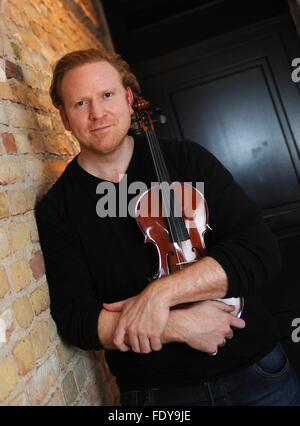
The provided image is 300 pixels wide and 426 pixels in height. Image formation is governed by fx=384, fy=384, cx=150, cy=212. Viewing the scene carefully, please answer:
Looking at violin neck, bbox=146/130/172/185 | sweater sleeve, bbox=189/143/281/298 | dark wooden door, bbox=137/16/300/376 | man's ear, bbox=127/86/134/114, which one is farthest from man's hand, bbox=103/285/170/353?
dark wooden door, bbox=137/16/300/376

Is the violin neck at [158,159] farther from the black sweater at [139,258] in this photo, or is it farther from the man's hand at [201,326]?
the man's hand at [201,326]

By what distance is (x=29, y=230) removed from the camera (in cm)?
135

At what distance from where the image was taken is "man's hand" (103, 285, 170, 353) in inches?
46.2

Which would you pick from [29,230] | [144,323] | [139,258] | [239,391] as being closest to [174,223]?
[139,258]

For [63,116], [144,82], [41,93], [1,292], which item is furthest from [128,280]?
[144,82]

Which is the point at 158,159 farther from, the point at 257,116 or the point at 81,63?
the point at 257,116

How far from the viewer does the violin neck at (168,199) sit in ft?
4.26

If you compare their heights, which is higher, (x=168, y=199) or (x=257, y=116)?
(x=257, y=116)

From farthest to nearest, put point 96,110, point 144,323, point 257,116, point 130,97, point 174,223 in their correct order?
1. point 257,116
2. point 130,97
3. point 96,110
4. point 174,223
5. point 144,323

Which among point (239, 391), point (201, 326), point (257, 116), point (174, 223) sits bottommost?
point (239, 391)

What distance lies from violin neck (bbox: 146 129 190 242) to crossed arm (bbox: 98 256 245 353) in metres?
0.13

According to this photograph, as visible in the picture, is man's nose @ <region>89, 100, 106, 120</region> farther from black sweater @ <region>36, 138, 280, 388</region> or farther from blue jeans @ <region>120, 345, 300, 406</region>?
blue jeans @ <region>120, 345, 300, 406</region>

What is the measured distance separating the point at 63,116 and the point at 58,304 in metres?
0.74

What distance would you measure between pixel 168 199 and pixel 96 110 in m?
0.43
